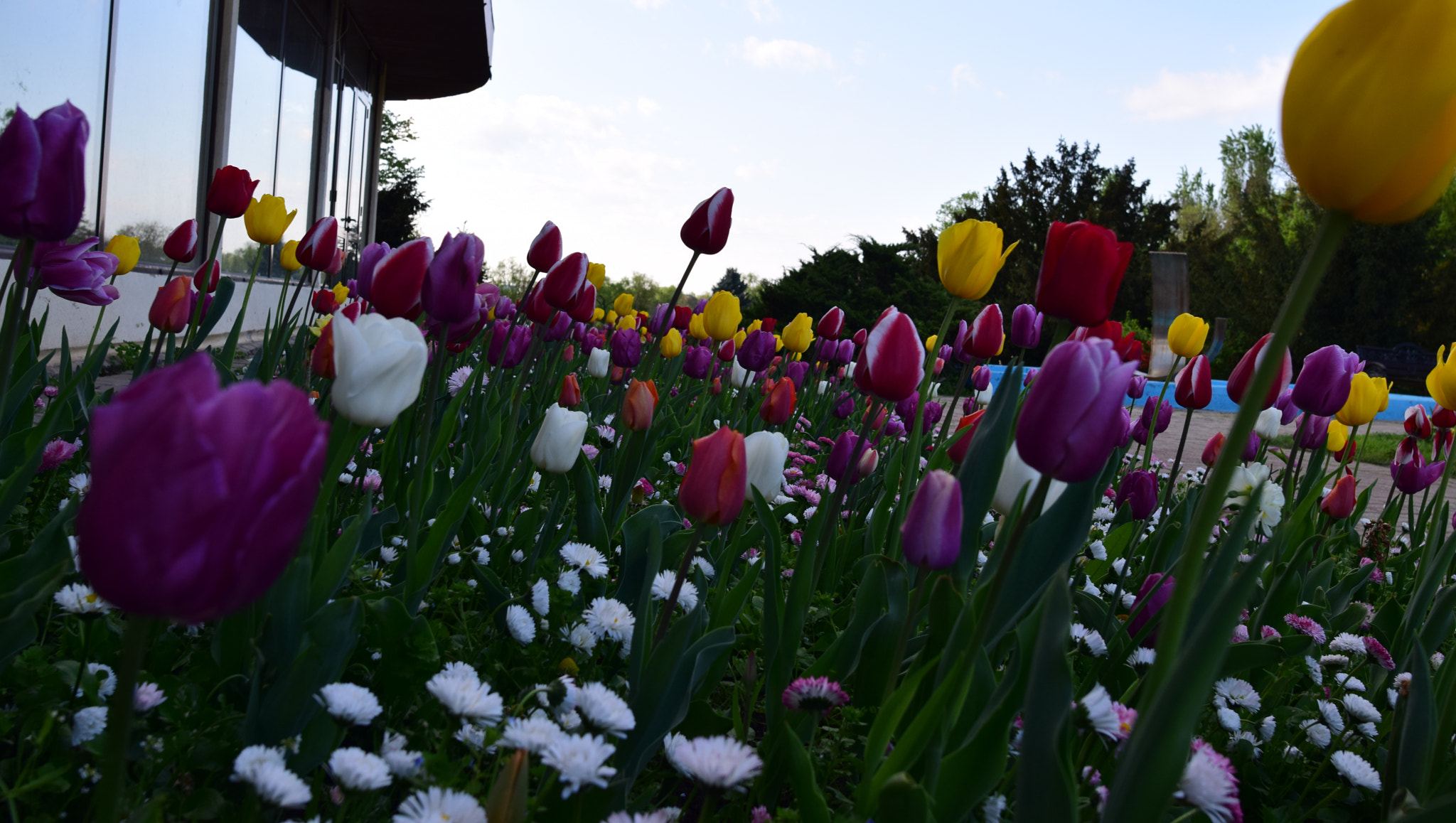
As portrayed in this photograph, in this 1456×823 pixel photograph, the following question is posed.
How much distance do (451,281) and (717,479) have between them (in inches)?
23.0

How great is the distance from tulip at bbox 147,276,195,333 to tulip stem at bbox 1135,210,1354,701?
2.48m

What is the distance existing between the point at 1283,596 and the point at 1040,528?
1144mm

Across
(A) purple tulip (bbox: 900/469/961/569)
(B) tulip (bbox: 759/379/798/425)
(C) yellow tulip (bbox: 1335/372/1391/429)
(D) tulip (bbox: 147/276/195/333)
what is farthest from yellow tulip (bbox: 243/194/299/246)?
(C) yellow tulip (bbox: 1335/372/1391/429)

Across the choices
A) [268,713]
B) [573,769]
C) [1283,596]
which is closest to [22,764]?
[268,713]

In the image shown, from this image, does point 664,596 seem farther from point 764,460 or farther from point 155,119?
point 155,119

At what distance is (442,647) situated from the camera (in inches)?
56.2

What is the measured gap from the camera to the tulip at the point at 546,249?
2350mm

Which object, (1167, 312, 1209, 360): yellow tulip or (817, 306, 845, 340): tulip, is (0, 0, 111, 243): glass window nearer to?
(817, 306, 845, 340): tulip

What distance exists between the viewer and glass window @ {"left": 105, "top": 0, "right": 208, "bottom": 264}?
5895mm

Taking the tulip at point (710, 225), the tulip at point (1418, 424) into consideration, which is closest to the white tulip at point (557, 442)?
the tulip at point (710, 225)

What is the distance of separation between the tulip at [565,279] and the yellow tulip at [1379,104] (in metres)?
1.76

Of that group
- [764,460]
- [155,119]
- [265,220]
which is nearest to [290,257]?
[265,220]

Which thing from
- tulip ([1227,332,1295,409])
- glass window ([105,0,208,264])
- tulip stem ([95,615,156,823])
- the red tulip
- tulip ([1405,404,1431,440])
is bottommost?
tulip stem ([95,615,156,823])

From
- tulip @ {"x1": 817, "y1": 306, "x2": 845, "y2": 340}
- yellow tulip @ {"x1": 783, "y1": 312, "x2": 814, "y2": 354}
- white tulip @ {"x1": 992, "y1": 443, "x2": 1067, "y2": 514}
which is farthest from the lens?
yellow tulip @ {"x1": 783, "y1": 312, "x2": 814, "y2": 354}
